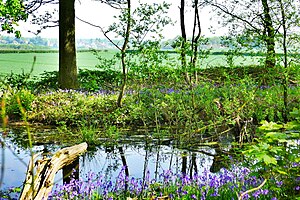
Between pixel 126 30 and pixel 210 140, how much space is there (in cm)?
387

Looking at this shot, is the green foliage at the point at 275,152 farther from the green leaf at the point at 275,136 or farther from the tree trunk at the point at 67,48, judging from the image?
the tree trunk at the point at 67,48

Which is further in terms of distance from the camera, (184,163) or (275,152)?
(184,163)

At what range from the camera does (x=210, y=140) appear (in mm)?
8391

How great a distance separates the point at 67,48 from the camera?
45.1ft

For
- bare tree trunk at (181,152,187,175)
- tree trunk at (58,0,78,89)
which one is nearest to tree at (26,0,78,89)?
tree trunk at (58,0,78,89)

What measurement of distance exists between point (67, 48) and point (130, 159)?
23.9 ft

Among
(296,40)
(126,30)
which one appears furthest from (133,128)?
(296,40)

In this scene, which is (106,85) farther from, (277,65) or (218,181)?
(218,181)

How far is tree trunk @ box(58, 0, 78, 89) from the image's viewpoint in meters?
13.6

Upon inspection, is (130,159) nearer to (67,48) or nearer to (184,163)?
(184,163)

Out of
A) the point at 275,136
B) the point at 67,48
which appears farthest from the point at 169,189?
the point at 67,48

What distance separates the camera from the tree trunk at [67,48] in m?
13.6

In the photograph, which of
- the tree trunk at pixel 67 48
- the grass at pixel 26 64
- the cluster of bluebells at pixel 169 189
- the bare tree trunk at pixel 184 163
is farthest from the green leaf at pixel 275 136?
the grass at pixel 26 64

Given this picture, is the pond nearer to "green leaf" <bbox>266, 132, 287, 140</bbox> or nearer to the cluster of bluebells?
the cluster of bluebells
